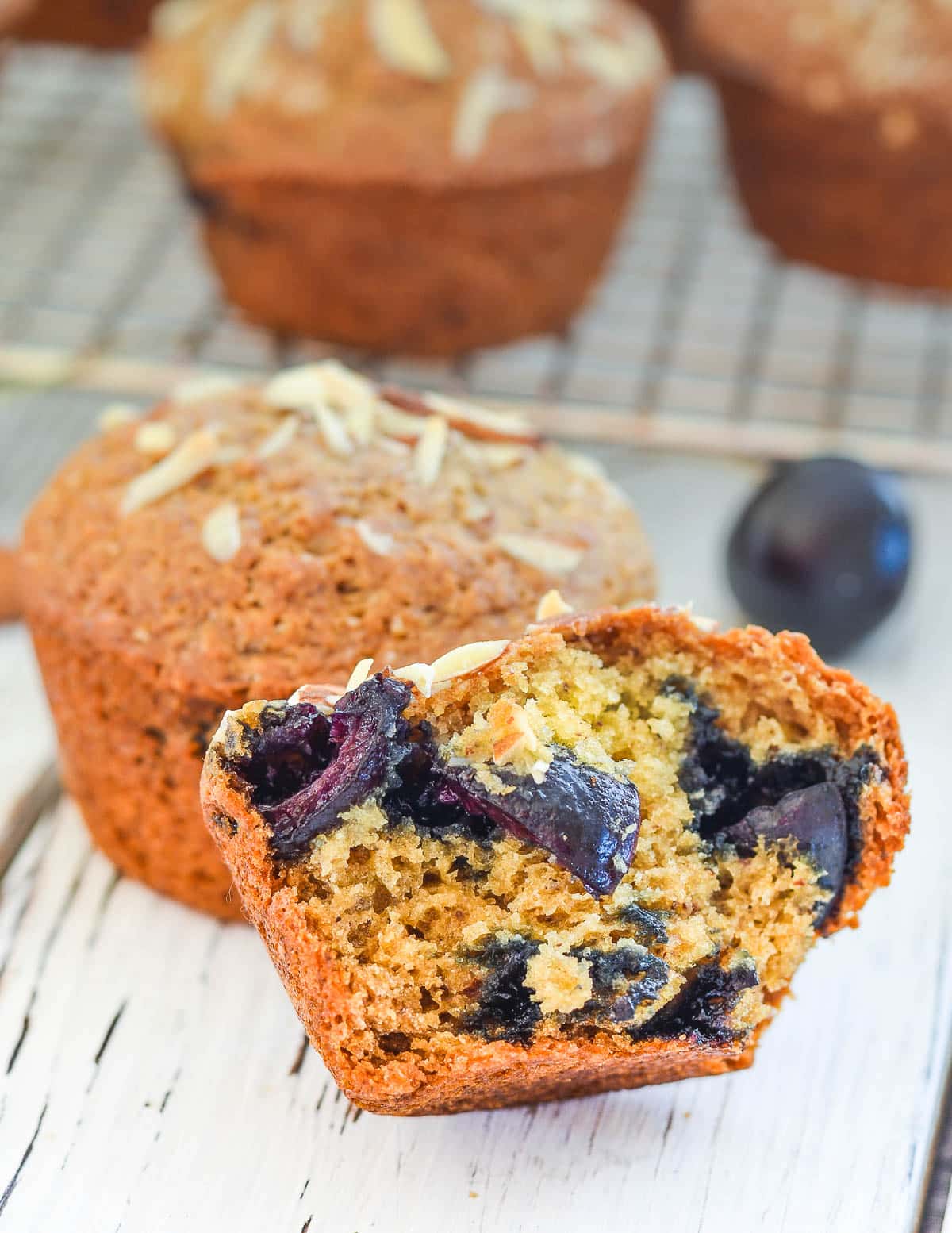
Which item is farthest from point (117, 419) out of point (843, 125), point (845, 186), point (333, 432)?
point (845, 186)

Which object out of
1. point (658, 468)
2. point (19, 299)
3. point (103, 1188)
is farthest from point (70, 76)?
point (103, 1188)

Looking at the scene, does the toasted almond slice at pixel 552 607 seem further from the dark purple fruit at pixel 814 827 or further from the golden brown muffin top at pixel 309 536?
the dark purple fruit at pixel 814 827

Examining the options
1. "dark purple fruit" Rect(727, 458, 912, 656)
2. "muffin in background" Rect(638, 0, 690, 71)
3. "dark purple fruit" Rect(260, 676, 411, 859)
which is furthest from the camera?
"muffin in background" Rect(638, 0, 690, 71)

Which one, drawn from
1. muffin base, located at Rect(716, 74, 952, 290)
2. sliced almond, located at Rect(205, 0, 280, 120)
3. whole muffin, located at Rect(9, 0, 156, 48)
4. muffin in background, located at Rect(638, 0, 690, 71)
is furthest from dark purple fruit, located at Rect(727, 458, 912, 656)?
whole muffin, located at Rect(9, 0, 156, 48)

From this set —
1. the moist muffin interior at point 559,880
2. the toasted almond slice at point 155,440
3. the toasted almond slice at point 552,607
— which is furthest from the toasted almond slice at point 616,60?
the moist muffin interior at point 559,880

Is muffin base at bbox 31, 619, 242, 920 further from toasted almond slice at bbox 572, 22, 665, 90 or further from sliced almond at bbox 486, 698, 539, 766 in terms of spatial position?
toasted almond slice at bbox 572, 22, 665, 90

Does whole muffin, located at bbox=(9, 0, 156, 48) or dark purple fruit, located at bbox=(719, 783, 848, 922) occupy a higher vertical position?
dark purple fruit, located at bbox=(719, 783, 848, 922)

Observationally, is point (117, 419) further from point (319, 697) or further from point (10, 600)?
point (319, 697)
